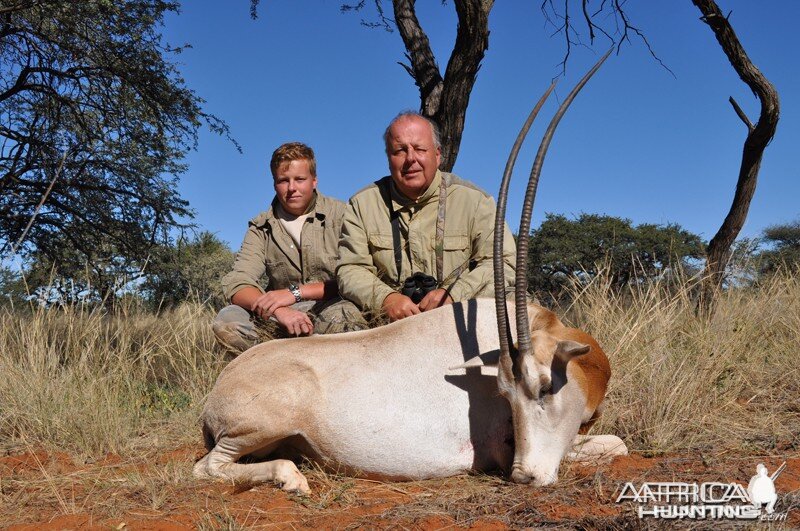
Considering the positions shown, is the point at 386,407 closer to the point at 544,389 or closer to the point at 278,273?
the point at 544,389

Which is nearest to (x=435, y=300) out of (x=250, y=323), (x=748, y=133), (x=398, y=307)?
(x=398, y=307)

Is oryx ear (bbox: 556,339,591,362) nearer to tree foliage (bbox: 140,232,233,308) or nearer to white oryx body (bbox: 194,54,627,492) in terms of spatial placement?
white oryx body (bbox: 194,54,627,492)

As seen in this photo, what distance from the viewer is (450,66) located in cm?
683

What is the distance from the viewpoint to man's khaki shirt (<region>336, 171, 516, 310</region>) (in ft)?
15.7

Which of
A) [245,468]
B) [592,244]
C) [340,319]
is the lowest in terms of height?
[245,468]

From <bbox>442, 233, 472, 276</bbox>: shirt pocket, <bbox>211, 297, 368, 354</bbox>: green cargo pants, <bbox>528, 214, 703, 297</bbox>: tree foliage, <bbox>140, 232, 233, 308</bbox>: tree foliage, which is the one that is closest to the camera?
<bbox>442, 233, 472, 276</bbox>: shirt pocket

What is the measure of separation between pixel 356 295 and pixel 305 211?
1.42m

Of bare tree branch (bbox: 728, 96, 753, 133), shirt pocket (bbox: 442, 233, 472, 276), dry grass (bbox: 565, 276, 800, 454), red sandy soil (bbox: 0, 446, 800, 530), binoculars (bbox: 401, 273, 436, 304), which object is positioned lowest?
red sandy soil (bbox: 0, 446, 800, 530)

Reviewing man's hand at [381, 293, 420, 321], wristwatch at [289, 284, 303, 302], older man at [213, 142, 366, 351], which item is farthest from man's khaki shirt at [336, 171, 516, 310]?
wristwatch at [289, 284, 303, 302]

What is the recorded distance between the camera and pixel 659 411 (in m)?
4.16

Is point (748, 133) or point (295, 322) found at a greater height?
point (748, 133)

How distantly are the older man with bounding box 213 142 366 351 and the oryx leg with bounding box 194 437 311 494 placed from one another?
66.0 inches

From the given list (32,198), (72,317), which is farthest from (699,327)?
(32,198)

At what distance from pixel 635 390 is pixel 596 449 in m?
0.99
